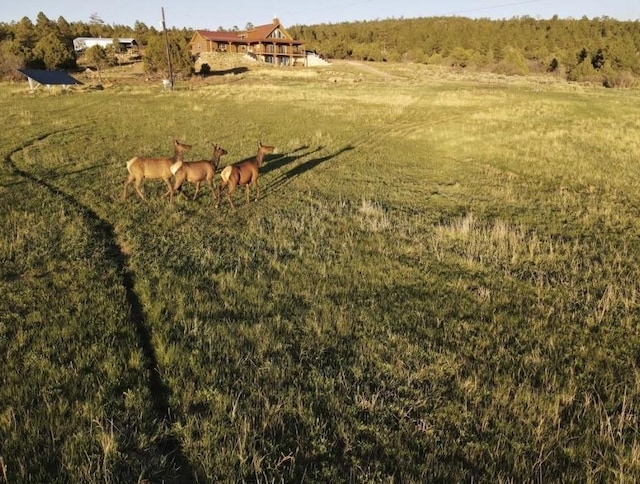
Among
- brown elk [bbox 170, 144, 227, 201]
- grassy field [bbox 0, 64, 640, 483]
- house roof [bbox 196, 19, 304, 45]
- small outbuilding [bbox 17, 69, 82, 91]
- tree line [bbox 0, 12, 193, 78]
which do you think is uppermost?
house roof [bbox 196, 19, 304, 45]

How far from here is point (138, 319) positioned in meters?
6.91

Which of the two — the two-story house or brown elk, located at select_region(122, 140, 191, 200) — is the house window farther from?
brown elk, located at select_region(122, 140, 191, 200)

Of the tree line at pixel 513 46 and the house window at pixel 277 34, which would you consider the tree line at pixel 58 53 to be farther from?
the tree line at pixel 513 46

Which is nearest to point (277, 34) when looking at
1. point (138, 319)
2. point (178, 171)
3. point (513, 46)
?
point (513, 46)

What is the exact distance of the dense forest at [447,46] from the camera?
79688 mm

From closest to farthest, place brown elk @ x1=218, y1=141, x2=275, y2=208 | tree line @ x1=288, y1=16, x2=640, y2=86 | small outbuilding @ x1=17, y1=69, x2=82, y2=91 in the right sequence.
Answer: brown elk @ x1=218, y1=141, x2=275, y2=208, small outbuilding @ x1=17, y1=69, x2=82, y2=91, tree line @ x1=288, y1=16, x2=640, y2=86

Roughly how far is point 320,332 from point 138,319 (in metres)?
2.89

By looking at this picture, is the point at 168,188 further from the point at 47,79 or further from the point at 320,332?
the point at 47,79

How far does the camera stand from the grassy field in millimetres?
4418

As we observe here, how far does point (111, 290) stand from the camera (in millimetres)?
7574

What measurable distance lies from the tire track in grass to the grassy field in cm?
3

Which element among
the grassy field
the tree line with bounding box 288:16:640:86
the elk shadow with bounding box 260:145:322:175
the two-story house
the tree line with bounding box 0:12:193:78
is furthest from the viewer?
the two-story house

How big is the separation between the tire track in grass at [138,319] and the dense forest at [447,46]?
6537cm

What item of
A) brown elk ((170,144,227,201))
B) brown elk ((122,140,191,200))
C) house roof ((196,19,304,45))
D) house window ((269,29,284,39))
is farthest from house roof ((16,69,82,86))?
brown elk ((170,144,227,201))
